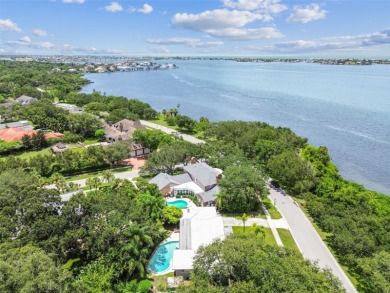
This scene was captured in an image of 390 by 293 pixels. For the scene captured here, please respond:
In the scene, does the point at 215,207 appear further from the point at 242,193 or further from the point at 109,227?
the point at 109,227

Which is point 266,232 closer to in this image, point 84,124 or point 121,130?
point 121,130

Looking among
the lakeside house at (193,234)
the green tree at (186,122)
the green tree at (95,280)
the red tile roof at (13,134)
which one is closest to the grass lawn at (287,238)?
the lakeside house at (193,234)

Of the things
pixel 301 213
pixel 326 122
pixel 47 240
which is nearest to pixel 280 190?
pixel 301 213

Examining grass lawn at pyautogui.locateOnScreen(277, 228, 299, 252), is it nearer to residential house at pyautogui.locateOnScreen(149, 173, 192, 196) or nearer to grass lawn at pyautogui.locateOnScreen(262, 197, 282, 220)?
grass lawn at pyautogui.locateOnScreen(262, 197, 282, 220)

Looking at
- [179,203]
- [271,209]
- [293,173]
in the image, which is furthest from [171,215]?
[293,173]

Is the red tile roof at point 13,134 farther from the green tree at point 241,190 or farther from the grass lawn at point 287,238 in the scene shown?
the grass lawn at point 287,238

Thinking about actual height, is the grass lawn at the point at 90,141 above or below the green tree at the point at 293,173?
below
